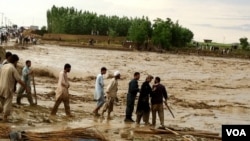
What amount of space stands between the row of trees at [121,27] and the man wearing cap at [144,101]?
256ft

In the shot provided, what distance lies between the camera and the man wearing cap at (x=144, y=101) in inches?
581

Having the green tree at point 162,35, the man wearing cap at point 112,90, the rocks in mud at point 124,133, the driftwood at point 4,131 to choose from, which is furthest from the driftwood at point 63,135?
the green tree at point 162,35

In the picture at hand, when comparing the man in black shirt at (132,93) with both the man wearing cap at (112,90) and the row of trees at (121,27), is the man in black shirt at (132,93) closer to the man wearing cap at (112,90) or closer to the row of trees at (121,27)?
the man wearing cap at (112,90)

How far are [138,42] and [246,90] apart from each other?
60.3 m

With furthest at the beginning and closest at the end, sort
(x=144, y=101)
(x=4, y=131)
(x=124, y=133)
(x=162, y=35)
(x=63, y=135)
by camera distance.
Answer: (x=162, y=35) → (x=144, y=101) → (x=124, y=133) → (x=4, y=131) → (x=63, y=135)

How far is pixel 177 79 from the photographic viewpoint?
4000cm

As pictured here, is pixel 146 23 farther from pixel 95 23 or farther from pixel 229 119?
pixel 229 119

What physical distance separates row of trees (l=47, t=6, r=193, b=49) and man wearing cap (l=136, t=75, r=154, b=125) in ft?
256

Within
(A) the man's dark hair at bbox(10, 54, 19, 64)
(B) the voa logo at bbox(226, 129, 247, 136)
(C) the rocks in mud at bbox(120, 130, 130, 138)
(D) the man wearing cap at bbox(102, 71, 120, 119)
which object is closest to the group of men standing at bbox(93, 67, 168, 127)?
(D) the man wearing cap at bbox(102, 71, 120, 119)

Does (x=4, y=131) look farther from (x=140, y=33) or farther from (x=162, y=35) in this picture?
(x=140, y=33)

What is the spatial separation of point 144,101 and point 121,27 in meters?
113

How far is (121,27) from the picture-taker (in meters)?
128

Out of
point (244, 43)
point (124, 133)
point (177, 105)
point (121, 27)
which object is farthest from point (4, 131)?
point (121, 27)

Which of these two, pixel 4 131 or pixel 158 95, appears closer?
pixel 4 131
